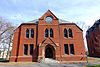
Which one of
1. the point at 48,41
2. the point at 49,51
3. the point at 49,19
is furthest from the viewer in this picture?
the point at 49,19

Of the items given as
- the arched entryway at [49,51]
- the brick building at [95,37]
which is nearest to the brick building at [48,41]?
the arched entryway at [49,51]

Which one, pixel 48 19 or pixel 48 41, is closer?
pixel 48 41

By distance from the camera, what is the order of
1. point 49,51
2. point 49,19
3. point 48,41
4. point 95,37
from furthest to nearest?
point 95,37 → point 49,19 → point 49,51 → point 48,41

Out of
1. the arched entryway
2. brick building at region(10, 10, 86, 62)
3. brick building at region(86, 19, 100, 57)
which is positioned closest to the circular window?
brick building at region(10, 10, 86, 62)

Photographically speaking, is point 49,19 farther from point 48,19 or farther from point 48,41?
point 48,41

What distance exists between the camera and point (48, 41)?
107ft

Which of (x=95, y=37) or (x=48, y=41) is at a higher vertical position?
(x=95, y=37)

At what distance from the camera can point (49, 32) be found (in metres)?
34.3

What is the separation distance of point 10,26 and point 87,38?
28.9 m

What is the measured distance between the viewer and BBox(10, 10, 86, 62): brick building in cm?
3256

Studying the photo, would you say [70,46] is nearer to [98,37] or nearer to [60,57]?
[60,57]

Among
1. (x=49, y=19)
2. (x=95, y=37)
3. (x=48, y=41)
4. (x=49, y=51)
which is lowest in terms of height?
(x=49, y=51)

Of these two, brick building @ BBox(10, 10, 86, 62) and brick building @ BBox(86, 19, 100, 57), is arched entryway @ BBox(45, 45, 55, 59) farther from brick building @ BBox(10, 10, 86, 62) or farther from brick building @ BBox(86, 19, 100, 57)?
Result: brick building @ BBox(86, 19, 100, 57)

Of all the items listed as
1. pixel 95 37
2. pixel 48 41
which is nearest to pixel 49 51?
pixel 48 41
